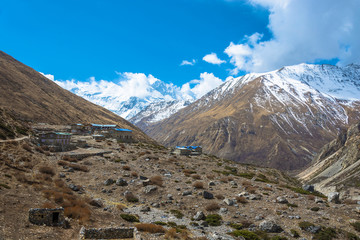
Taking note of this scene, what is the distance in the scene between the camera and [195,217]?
25656 millimetres

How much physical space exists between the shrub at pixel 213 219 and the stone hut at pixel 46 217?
13.5m

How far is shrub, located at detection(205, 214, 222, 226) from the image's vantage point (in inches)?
966

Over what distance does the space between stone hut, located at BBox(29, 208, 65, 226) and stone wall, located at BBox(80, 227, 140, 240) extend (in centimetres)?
216

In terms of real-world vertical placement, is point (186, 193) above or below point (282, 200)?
below

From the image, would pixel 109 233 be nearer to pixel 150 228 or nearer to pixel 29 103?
pixel 150 228

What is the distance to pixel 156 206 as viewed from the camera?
2894 cm

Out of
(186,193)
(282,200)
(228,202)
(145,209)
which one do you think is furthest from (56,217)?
(282,200)

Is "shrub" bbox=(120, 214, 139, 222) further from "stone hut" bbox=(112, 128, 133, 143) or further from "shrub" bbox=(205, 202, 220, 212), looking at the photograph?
"stone hut" bbox=(112, 128, 133, 143)

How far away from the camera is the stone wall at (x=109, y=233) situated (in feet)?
60.5

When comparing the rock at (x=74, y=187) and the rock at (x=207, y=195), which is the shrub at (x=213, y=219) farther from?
the rock at (x=74, y=187)

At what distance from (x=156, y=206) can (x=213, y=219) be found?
720 cm

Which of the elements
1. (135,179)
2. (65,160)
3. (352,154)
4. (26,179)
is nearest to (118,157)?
(65,160)

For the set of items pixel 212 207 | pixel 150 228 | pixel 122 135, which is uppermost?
pixel 122 135

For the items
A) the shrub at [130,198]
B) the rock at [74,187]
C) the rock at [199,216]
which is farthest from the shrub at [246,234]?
the rock at [74,187]
